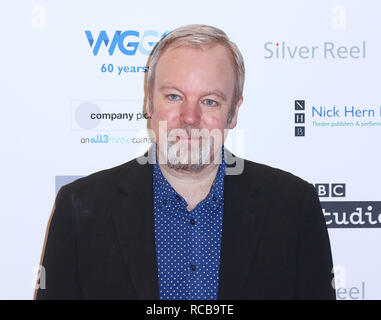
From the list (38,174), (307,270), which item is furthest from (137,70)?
(307,270)

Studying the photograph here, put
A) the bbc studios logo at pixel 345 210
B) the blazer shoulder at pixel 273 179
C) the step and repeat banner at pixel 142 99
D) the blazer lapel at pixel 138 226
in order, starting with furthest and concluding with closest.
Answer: the bbc studios logo at pixel 345 210, the step and repeat banner at pixel 142 99, the blazer shoulder at pixel 273 179, the blazer lapel at pixel 138 226

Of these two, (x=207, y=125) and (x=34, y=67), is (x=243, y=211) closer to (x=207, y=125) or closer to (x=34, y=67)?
(x=207, y=125)

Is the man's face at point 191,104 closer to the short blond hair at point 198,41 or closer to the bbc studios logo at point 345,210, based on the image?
the short blond hair at point 198,41

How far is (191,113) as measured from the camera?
5.94ft

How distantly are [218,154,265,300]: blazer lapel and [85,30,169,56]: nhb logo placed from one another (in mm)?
913

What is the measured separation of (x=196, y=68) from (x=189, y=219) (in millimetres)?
533

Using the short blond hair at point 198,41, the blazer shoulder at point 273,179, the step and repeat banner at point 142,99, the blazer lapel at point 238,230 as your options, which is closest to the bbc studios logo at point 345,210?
the step and repeat banner at point 142,99

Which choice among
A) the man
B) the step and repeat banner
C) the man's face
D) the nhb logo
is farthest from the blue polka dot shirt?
the nhb logo

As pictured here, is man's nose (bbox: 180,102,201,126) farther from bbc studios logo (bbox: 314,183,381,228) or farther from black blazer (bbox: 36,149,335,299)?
bbc studios logo (bbox: 314,183,381,228)

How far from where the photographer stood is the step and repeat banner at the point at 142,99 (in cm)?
250

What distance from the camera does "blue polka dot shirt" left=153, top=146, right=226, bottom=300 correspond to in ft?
5.80

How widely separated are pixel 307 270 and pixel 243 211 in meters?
0.31

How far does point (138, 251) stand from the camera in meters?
1.77

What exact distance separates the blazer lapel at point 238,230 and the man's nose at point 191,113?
274 millimetres
